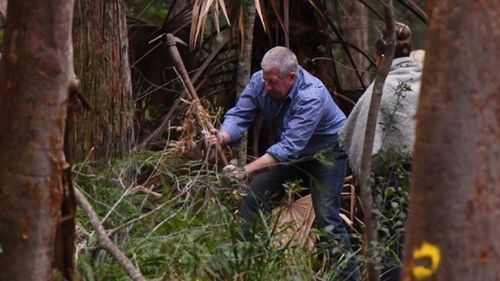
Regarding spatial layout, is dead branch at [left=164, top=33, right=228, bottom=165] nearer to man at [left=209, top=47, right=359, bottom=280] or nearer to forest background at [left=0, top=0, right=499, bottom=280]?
forest background at [left=0, top=0, right=499, bottom=280]

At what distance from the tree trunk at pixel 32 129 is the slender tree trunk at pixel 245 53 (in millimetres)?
4509

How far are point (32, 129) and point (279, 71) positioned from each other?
3396mm

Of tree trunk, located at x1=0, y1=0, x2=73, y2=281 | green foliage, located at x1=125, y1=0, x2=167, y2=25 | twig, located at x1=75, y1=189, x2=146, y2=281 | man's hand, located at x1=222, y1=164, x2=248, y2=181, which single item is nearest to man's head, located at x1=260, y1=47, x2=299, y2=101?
man's hand, located at x1=222, y1=164, x2=248, y2=181

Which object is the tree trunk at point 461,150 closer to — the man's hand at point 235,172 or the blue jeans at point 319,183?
the man's hand at point 235,172

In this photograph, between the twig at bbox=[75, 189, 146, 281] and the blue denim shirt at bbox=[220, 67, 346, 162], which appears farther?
the blue denim shirt at bbox=[220, 67, 346, 162]

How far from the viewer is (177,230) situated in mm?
7070

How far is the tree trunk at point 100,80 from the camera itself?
8.81 m

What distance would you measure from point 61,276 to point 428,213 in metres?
2.06

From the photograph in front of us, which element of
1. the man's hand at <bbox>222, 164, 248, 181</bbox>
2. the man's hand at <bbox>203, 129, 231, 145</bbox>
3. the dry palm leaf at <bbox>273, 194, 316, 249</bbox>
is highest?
the man's hand at <bbox>203, 129, 231, 145</bbox>

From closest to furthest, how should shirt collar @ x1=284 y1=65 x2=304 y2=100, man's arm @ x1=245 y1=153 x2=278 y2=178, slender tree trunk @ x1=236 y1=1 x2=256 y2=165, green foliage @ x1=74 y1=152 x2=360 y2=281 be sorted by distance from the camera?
1. green foliage @ x1=74 y1=152 x2=360 y2=281
2. man's arm @ x1=245 y1=153 x2=278 y2=178
3. shirt collar @ x1=284 y1=65 x2=304 y2=100
4. slender tree trunk @ x1=236 y1=1 x2=256 y2=165

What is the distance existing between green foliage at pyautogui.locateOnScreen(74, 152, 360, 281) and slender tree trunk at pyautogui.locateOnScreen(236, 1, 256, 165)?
215cm

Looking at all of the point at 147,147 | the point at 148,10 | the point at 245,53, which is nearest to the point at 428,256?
the point at 147,147

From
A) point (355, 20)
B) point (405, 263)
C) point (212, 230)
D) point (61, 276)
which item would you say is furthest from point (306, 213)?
point (355, 20)

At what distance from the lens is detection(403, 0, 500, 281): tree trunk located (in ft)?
14.6
